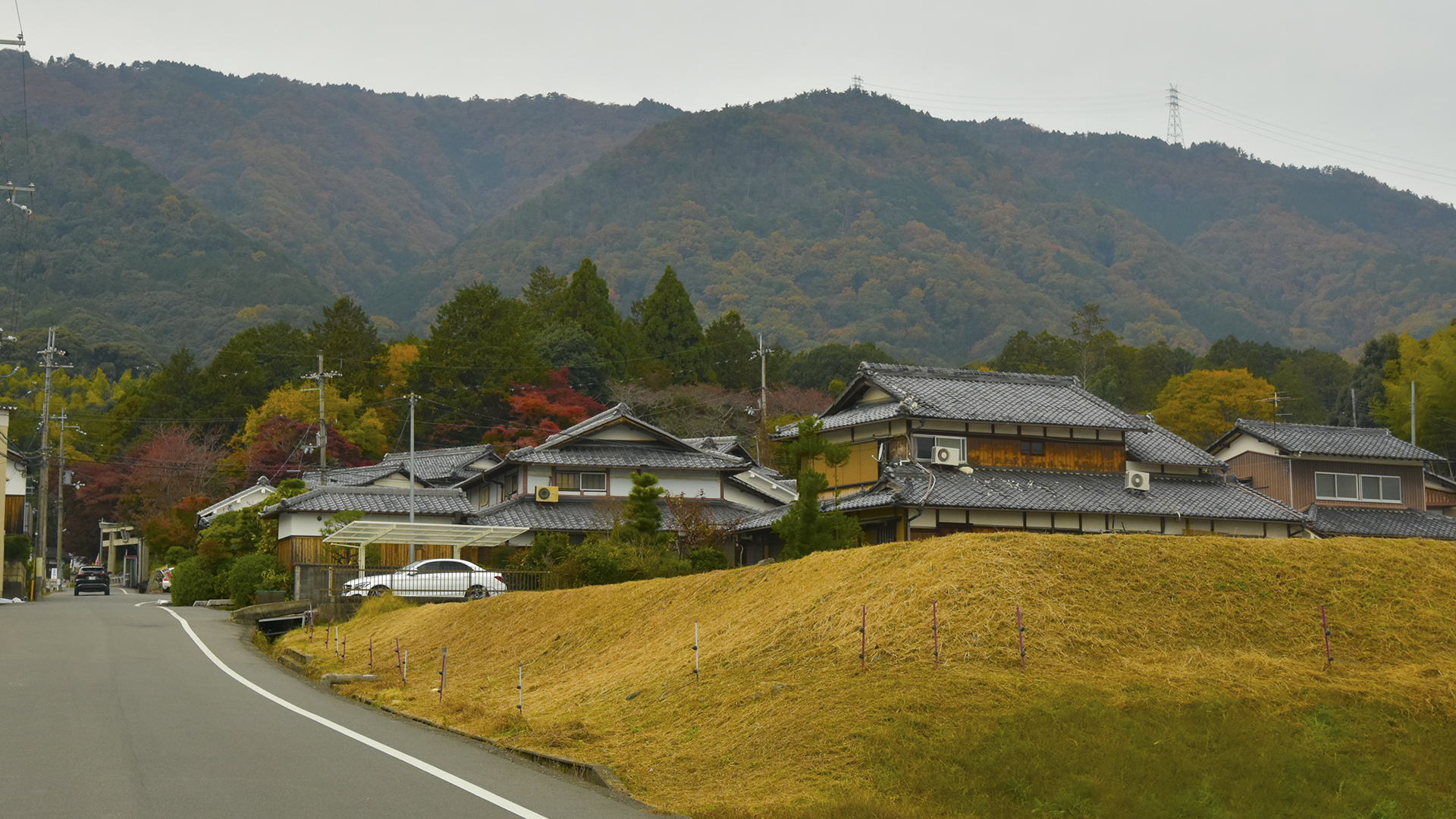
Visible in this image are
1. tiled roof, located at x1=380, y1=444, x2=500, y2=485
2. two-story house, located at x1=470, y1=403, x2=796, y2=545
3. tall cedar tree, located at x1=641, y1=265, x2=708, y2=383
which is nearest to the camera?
two-story house, located at x1=470, y1=403, x2=796, y2=545

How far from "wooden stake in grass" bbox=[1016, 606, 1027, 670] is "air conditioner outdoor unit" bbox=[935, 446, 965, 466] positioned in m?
24.2

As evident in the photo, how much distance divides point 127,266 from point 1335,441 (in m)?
120

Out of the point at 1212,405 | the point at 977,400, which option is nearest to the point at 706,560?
the point at 977,400

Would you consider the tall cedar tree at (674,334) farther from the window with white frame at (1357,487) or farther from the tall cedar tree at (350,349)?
the window with white frame at (1357,487)

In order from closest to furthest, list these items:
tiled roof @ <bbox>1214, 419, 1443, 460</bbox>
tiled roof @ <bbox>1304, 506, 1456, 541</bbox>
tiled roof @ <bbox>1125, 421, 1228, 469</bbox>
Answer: tiled roof @ <bbox>1125, 421, 1228, 469</bbox>
tiled roof @ <bbox>1304, 506, 1456, 541</bbox>
tiled roof @ <bbox>1214, 419, 1443, 460</bbox>

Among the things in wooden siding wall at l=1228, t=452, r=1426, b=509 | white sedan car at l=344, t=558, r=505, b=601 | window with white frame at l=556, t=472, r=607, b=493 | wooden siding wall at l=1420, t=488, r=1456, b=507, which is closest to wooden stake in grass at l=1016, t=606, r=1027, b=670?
white sedan car at l=344, t=558, r=505, b=601

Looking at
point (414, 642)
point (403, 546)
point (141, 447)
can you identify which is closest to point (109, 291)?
point (141, 447)

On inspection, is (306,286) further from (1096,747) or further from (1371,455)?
(1096,747)

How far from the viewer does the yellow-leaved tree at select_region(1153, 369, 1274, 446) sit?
261ft

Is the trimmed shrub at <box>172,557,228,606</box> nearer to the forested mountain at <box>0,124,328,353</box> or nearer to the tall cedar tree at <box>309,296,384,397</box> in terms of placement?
the tall cedar tree at <box>309,296,384,397</box>

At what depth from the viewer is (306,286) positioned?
131 metres

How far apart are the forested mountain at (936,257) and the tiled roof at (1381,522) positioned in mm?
77935

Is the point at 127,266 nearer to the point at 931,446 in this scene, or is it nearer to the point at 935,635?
the point at 931,446

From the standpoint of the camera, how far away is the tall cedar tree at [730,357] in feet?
287
